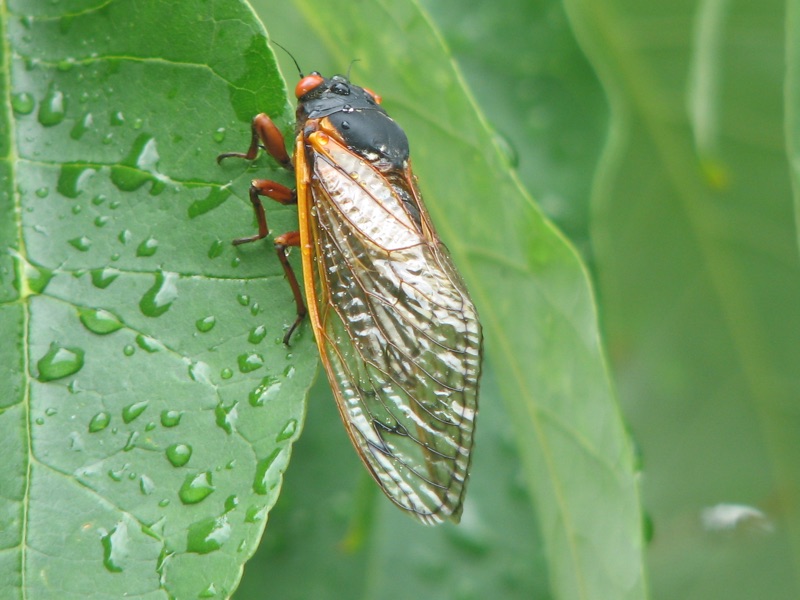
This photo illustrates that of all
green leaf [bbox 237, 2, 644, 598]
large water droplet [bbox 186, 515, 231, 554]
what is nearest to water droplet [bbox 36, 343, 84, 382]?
large water droplet [bbox 186, 515, 231, 554]

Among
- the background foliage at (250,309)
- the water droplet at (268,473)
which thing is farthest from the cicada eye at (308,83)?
the water droplet at (268,473)

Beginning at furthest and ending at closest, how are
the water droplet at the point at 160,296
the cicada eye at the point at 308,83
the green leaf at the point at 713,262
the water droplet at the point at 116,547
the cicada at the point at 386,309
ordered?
the green leaf at the point at 713,262 → the cicada eye at the point at 308,83 → the cicada at the point at 386,309 → the water droplet at the point at 160,296 → the water droplet at the point at 116,547

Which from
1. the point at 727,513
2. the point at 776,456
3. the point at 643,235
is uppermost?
the point at 643,235

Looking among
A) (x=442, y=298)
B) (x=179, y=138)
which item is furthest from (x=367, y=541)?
(x=179, y=138)

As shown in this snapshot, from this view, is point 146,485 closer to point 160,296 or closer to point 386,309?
point 160,296

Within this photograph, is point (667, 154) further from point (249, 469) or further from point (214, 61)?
point (249, 469)

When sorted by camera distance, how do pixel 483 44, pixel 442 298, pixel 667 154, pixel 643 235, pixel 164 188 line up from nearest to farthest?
pixel 164 188 → pixel 442 298 → pixel 483 44 → pixel 667 154 → pixel 643 235

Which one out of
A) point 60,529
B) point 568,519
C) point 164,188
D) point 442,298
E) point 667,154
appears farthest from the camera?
point 667,154

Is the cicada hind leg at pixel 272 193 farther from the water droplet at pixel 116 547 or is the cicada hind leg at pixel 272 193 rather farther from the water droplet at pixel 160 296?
the water droplet at pixel 116 547
